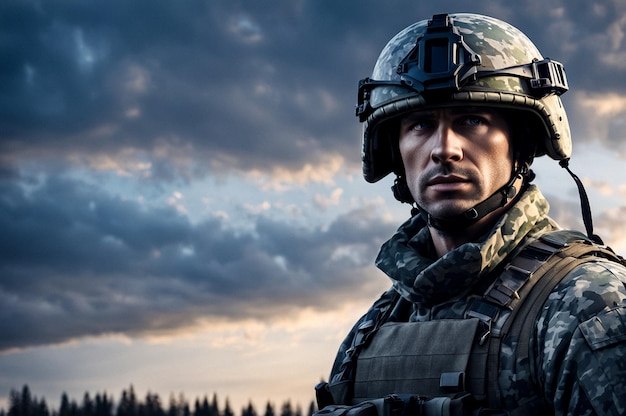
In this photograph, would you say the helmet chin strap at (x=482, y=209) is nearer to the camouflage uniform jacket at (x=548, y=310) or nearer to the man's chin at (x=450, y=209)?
the man's chin at (x=450, y=209)

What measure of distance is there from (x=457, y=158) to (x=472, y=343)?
1.57 meters

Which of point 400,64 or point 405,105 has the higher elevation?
point 400,64

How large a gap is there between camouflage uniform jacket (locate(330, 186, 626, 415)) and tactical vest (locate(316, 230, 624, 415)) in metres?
0.09

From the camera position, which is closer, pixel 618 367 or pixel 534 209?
pixel 618 367

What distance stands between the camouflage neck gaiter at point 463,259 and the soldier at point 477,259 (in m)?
0.01

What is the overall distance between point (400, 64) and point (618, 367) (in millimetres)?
3349

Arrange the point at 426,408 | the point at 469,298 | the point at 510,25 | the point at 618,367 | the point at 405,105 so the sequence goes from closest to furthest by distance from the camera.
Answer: the point at 618,367 < the point at 426,408 < the point at 469,298 < the point at 405,105 < the point at 510,25

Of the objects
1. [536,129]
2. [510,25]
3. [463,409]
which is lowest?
[463,409]

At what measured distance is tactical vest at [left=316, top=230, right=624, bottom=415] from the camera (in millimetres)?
5914

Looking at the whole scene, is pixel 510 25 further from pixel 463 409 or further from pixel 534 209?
pixel 463 409

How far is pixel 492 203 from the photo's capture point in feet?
22.2

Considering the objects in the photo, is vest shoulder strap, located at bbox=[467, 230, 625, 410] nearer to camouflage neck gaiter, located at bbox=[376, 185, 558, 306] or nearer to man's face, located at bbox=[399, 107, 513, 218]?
camouflage neck gaiter, located at bbox=[376, 185, 558, 306]

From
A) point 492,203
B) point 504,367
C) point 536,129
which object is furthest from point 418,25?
point 504,367

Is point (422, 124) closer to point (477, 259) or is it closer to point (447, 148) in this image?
point (447, 148)
